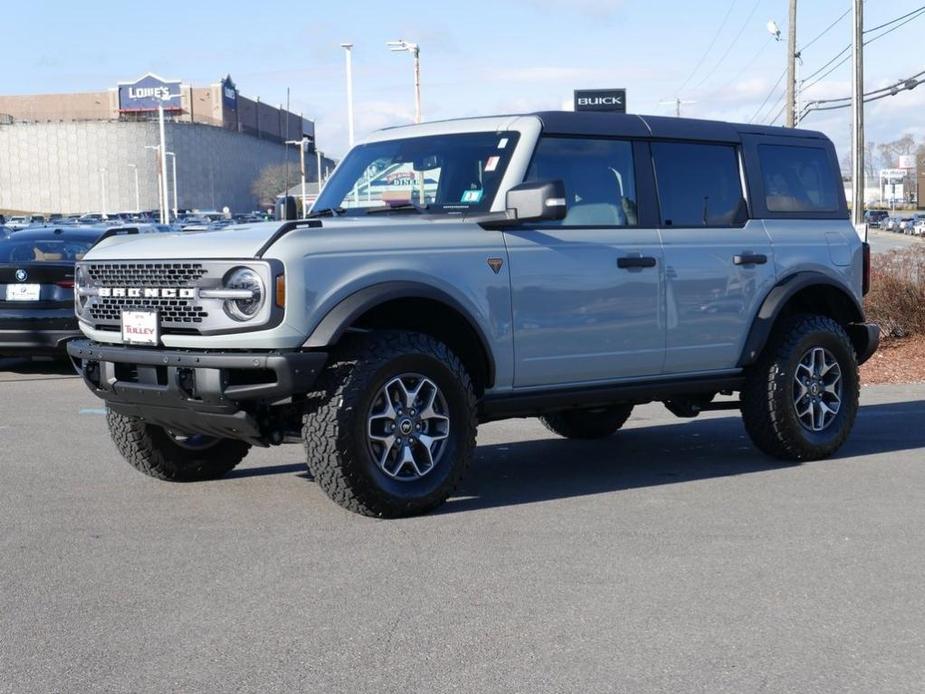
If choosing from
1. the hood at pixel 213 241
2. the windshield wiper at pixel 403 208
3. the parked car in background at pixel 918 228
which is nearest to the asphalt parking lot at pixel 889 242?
the parked car in background at pixel 918 228

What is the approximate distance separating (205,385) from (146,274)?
30.4 inches

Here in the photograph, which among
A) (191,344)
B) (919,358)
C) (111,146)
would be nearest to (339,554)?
(191,344)

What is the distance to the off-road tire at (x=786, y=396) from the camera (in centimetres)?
809

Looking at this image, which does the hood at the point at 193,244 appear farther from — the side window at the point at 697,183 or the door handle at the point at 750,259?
the door handle at the point at 750,259

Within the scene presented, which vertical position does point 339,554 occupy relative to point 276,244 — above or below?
below

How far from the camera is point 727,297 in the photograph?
311 inches

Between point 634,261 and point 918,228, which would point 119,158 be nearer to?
point 918,228

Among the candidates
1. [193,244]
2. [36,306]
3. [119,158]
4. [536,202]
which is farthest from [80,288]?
[119,158]

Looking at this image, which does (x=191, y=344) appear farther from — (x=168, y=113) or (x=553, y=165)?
(x=168, y=113)

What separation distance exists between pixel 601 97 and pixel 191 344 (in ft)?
83.3

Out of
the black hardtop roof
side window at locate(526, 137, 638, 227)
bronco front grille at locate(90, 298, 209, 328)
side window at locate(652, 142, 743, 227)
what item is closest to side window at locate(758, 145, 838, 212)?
the black hardtop roof

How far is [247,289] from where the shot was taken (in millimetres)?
6062

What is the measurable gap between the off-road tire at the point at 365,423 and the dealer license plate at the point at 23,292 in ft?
25.5

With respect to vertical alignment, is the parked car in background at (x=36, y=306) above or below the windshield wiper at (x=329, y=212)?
below
